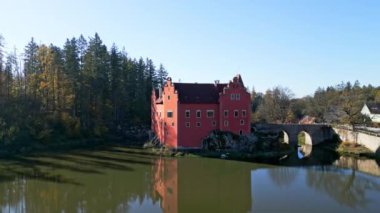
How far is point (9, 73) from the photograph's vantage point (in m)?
46.0

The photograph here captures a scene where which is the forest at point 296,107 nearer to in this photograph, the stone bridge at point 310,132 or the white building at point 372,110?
the white building at point 372,110

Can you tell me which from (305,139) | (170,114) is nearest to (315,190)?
(170,114)

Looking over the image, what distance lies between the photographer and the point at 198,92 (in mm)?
43062

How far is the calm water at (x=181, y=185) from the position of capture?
2178 cm

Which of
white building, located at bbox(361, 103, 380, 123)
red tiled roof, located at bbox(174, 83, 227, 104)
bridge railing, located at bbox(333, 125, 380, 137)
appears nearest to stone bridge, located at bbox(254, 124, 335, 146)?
bridge railing, located at bbox(333, 125, 380, 137)

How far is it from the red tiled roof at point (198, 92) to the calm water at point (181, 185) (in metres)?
7.85

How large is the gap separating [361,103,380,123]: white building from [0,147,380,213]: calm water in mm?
38680

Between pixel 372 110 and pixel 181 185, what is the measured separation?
5891 cm

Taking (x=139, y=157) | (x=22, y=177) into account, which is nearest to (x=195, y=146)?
(x=139, y=157)

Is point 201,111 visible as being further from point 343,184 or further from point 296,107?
point 296,107

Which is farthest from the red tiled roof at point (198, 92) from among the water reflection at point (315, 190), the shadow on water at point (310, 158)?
the water reflection at point (315, 190)

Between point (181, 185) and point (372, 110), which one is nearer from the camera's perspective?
point (181, 185)

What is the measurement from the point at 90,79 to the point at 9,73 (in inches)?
448

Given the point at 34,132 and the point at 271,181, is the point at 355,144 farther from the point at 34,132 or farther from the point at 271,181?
the point at 34,132
